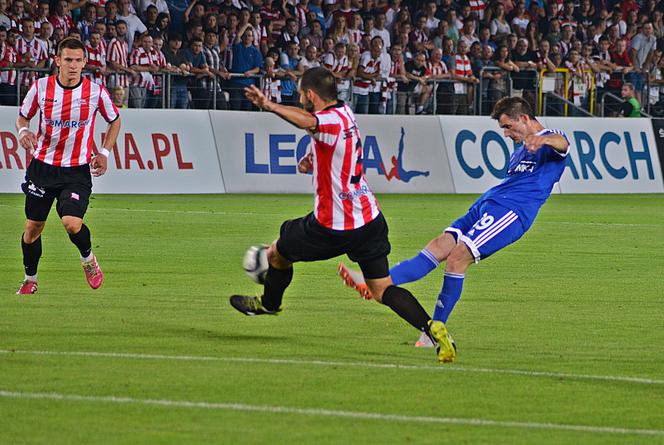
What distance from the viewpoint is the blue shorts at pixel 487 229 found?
9484 millimetres

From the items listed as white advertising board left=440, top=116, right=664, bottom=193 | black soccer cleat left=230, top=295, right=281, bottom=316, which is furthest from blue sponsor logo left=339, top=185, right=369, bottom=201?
white advertising board left=440, top=116, right=664, bottom=193

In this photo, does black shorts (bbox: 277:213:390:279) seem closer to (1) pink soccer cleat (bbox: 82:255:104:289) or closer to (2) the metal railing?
(1) pink soccer cleat (bbox: 82:255:104:289)

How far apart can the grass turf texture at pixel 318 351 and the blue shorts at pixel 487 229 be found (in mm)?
623

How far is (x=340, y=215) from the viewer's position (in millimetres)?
8656

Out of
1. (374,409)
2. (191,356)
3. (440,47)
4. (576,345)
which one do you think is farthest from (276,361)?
(440,47)

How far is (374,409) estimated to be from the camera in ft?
22.2

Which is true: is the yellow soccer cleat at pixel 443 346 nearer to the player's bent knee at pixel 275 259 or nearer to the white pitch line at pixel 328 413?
the player's bent knee at pixel 275 259

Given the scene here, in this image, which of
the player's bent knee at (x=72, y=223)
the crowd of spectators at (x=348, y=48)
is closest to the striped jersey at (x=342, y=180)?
the player's bent knee at (x=72, y=223)

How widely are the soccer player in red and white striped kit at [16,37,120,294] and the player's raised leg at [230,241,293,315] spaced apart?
251 cm

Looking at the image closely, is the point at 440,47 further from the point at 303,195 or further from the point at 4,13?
the point at 4,13

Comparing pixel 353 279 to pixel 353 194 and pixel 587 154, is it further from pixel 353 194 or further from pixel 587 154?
pixel 587 154

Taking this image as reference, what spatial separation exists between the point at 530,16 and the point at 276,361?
86.0 ft

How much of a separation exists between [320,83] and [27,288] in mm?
4347

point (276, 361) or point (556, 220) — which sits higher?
point (276, 361)
